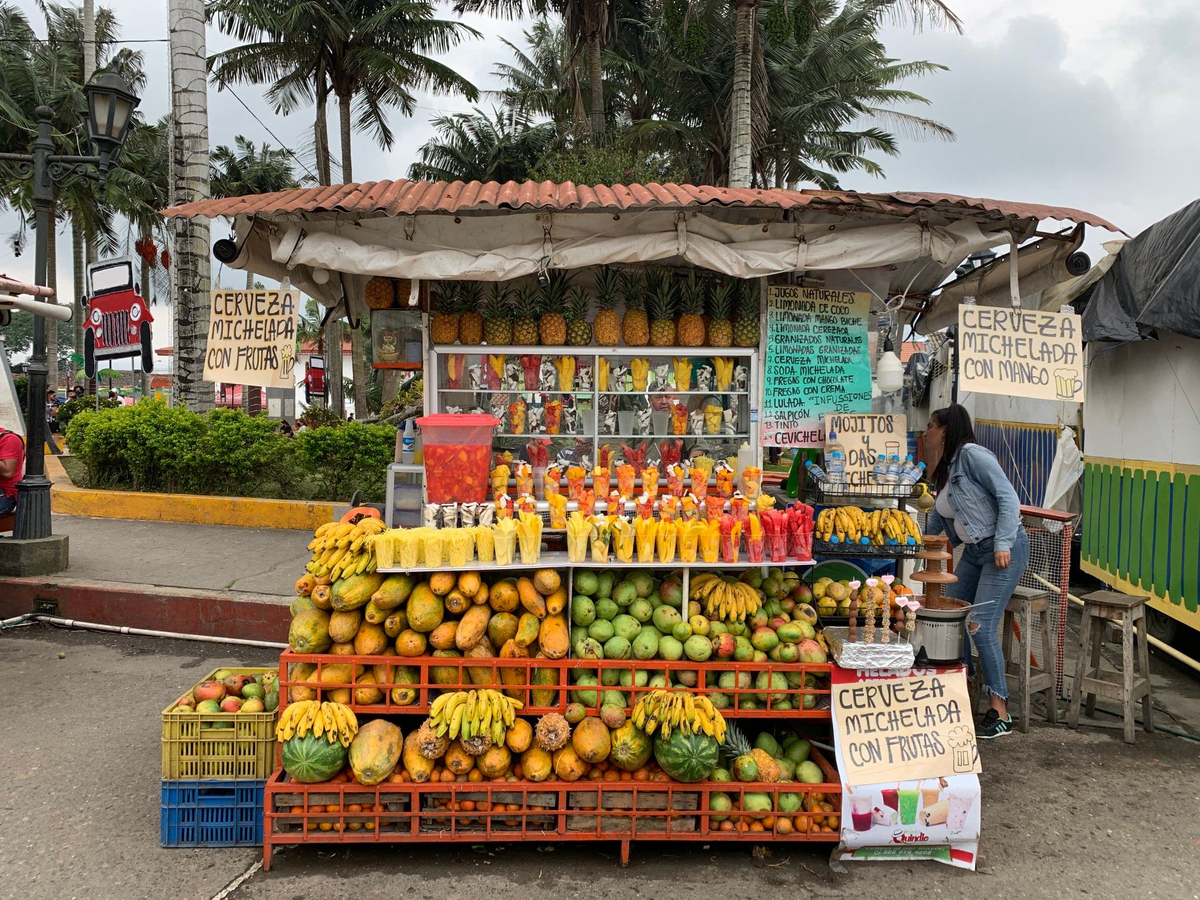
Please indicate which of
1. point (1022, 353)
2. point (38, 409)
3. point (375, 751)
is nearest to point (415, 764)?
point (375, 751)

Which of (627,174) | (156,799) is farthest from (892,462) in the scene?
(627,174)

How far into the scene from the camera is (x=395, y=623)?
3592 mm

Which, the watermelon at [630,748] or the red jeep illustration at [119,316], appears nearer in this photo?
the watermelon at [630,748]

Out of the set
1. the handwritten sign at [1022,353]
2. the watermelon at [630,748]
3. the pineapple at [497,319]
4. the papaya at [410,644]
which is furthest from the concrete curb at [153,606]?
the handwritten sign at [1022,353]

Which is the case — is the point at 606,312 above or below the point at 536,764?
above

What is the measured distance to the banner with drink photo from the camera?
11.1ft

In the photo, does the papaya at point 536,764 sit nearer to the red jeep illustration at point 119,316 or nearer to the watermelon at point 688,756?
the watermelon at point 688,756

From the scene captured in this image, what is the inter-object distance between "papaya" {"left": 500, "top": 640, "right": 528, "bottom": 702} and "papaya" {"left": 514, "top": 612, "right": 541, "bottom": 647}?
33mm

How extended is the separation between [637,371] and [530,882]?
337cm

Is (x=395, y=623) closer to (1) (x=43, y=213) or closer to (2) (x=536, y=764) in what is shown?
(2) (x=536, y=764)

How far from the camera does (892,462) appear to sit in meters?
4.52

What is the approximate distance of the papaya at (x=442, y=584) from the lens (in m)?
3.62

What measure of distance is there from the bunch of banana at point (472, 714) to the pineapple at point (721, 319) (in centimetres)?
298

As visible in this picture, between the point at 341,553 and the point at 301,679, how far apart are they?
606mm
